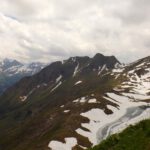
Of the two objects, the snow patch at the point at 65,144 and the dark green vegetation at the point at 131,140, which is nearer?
the dark green vegetation at the point at 131,140

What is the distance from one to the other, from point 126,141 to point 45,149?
103m

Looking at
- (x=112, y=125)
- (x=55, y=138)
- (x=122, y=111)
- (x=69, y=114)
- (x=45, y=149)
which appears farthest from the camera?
(x=122, y=111)

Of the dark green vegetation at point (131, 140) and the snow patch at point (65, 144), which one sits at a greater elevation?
the snow patch at point (65, 144)

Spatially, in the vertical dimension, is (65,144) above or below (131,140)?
above

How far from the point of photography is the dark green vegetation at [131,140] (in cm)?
2167

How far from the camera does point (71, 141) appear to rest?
128m

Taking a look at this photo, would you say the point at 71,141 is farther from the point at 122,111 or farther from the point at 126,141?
the point at 126,141

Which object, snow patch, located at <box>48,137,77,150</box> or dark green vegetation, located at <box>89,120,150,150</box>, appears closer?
dark green vegetation, located at <box>89,120,150,150</box>

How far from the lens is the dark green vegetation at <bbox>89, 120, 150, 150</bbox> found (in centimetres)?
2167

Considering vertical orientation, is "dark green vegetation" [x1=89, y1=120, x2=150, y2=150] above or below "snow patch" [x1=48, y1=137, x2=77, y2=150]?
below

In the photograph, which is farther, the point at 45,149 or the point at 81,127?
the point at 81,127

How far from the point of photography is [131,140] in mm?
22453

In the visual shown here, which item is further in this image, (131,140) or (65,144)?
(65,144)

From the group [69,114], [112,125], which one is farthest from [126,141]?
[69,114]
